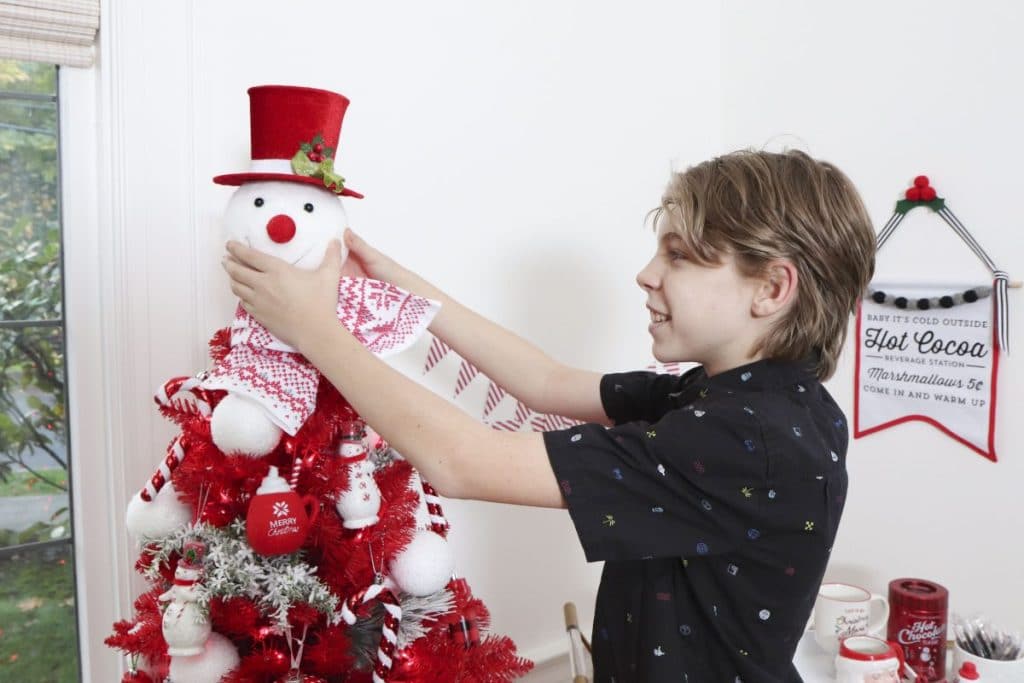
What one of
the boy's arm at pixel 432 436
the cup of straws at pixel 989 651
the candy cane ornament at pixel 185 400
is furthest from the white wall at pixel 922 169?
the candy cane ornament at pixel 185 400

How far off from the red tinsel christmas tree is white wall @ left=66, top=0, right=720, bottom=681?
0.78 feet

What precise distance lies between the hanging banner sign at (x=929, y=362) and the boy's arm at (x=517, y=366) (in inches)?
24.5

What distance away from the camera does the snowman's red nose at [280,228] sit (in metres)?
0.80

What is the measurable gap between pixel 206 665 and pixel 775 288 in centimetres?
68

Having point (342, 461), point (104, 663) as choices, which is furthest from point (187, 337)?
point (104, 663)

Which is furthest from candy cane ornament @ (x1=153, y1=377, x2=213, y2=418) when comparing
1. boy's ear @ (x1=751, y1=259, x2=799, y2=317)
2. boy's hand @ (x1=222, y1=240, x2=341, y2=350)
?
boy's ear @ (x1=751, y1=259, x2=799, y2=317)

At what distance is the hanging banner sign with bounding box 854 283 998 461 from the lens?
133 cm

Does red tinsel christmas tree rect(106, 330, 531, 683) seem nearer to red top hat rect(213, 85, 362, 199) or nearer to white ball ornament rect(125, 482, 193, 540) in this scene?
white ball ornament rect(125, 482, 193, 540)

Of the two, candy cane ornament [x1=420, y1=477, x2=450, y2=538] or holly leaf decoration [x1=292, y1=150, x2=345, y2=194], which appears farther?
candy cane ornament [x1=420, y1=477, x2=450, y2=538]

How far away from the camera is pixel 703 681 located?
0.88 m

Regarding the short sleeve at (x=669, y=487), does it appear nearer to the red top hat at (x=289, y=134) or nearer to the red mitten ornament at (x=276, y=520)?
the red mitten ornament at (x=276, y=520)

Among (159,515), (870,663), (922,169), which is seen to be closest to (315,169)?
(159,515)

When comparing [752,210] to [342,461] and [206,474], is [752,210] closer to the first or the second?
[342,461]

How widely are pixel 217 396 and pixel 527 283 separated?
66 cm
